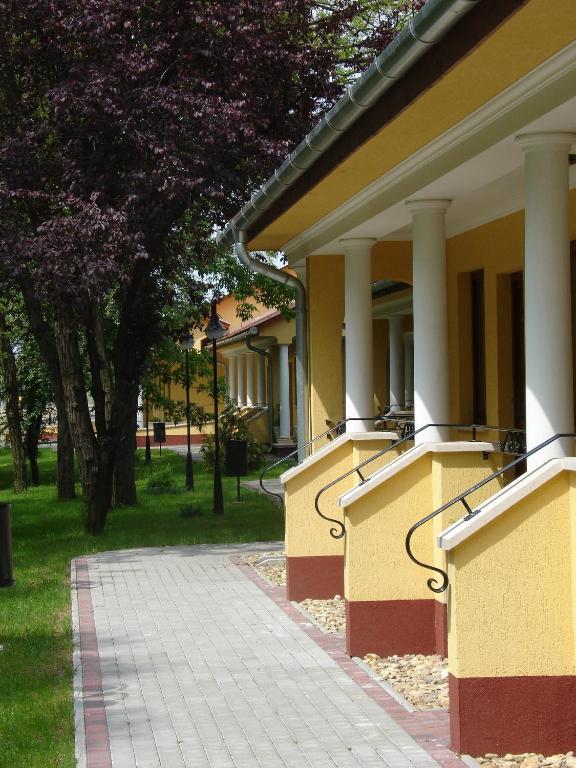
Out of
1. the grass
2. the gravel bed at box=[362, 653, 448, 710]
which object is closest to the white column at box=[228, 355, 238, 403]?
the grass

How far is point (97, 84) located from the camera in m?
14.9

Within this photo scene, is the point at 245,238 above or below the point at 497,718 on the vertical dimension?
above

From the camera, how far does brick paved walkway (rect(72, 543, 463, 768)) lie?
6.23 meters

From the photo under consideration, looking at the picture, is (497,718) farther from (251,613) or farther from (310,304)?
(310,304)

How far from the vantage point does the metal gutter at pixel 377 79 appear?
4.89m

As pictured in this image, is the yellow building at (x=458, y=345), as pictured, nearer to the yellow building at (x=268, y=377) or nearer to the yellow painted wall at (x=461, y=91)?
the yellow painted wall at (x=461, y=91)

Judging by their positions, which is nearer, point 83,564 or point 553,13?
point 553,13

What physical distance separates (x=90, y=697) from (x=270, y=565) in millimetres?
6046

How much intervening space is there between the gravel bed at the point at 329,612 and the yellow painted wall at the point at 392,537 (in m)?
1.09

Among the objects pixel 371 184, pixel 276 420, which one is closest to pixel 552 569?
pixel 371 184

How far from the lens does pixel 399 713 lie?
6.97 m

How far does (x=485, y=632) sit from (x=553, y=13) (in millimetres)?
3057

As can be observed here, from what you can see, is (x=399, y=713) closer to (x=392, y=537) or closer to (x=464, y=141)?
(x=392, y=537)

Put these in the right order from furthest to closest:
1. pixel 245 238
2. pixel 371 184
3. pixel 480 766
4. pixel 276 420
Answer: pixel 276 420 → pixel 245 238 → pixel 371 184 → pixel 480 766
